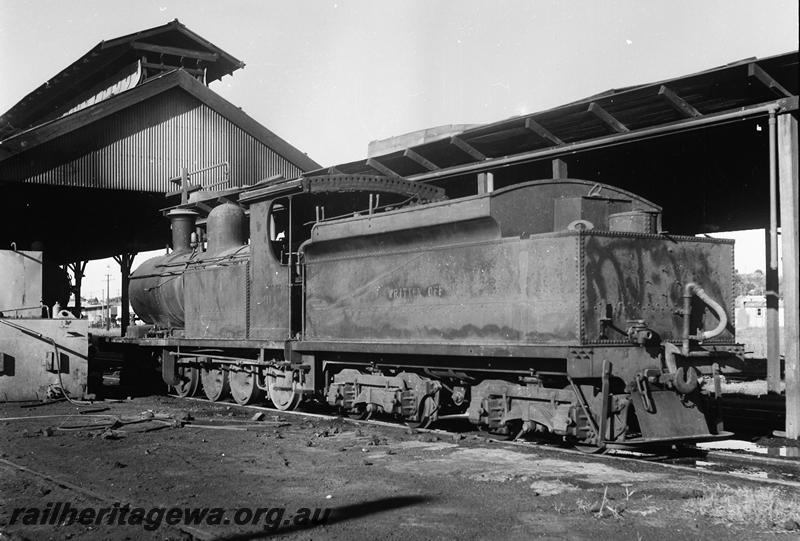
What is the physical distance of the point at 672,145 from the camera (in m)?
13.0

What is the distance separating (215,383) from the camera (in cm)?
1375

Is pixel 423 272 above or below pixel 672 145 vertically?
below

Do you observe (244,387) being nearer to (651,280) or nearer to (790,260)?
(651,280)

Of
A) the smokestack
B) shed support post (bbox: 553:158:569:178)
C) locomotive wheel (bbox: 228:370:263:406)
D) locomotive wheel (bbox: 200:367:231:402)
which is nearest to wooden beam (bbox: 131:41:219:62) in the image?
the smokestack

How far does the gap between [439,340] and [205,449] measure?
2.97 meters

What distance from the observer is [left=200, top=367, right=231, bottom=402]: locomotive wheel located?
13539 mm

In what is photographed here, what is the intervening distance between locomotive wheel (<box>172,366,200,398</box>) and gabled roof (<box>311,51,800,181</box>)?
5.48 m

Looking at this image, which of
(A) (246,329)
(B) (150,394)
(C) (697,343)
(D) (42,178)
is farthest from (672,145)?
(D) (42,178)

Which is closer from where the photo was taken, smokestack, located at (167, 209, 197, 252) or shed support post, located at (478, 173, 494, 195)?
shed support post, located at (478, 173, 494, 195)

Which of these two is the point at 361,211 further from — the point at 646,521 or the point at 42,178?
the point at 42,178

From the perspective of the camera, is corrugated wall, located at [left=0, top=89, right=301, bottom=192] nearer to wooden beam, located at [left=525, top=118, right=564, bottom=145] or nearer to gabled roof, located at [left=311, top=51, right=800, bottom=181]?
gabled roof, located at [left=311, top=51, right=800, bottom=181]

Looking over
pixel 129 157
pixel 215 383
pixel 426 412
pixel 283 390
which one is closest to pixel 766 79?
pixel 426 412

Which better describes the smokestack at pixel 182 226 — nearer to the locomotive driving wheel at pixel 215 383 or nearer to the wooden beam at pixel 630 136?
the locomotive driving wheel at pixel 215 383

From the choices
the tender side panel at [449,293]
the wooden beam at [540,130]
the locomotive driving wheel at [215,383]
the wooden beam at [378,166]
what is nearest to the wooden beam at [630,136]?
the wooden beam at [540,130]
